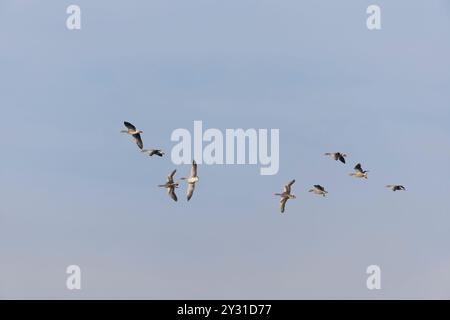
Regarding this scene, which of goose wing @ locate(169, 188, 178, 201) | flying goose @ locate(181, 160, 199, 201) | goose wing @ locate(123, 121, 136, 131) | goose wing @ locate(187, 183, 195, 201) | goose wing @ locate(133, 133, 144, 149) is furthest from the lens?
goose wing @ locate(133, 133, 144, 149)

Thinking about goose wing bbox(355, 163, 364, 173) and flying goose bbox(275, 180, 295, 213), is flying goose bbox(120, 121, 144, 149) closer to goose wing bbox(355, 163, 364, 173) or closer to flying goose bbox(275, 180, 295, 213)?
flying goose bbox(275, 180, 295, 213)

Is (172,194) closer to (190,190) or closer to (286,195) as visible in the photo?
(190,190)

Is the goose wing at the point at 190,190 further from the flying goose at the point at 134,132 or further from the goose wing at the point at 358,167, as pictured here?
the goose wing at the point at 358,167

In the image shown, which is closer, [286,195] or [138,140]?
[138,140]

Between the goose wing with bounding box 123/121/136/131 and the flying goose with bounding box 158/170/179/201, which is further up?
the goose wing with bounding box 123/121/136/131

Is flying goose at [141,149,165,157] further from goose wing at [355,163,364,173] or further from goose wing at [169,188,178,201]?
goose wing at [355,163,364,173]

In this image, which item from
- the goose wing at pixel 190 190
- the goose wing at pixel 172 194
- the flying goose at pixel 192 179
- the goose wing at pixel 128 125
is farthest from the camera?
the goose wing at pixel 172 194

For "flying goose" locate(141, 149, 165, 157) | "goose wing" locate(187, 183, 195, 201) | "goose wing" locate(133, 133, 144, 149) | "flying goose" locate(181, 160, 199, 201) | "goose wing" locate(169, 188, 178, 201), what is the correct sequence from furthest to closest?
"flying goose" locate(141, 149, 165, 157) < "goose wing" locate(133, 133, 144, 149) < "goose wing" locate(169, 188, 178, 201) < "flying goose" locate(181, 160, 199, 201) < "goose wing" locate(187, 183, 195, 201)

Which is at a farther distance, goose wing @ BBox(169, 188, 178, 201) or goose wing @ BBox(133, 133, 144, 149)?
goose wing @ BBox(133, 133, 144, 149)

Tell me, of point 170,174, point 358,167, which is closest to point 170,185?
point 170,174

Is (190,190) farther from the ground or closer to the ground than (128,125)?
closer to the ground

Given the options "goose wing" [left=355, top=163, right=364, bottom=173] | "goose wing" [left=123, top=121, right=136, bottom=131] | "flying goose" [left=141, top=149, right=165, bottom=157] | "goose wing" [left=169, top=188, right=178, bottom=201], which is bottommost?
"goose wing" [left=169, top=188, right=178, bottom=201]
